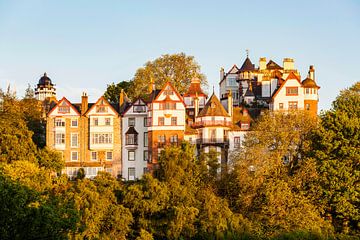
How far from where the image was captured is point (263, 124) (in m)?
53.6

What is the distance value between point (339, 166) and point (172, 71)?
3529cm

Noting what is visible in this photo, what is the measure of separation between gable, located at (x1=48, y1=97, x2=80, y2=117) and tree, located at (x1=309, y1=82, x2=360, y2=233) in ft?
90.4

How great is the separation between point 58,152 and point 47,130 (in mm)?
4467

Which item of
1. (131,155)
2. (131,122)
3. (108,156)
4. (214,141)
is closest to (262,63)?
(214,141)

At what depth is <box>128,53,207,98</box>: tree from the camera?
8219cm

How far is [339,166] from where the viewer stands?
51594 mm

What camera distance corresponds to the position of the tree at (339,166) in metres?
50.7

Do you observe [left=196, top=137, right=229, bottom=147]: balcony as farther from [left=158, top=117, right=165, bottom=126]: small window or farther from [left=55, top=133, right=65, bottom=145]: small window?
[left=55, top=133, right=65, bottom=145]: small window

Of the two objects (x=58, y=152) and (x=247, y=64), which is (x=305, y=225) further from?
(x=247, y=64)

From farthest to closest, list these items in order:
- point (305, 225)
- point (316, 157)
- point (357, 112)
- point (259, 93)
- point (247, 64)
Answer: point (247, 64)
point (259, 93)
point (357, 112)
point (316, 157)
point (305, 225)

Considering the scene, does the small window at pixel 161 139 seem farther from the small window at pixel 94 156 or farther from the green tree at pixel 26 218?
the green tree at pixel 26 218

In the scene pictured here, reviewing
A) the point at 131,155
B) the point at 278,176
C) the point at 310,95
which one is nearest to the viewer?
the point at 278,176

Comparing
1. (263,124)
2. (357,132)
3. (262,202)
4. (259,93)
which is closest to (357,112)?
(357,132)

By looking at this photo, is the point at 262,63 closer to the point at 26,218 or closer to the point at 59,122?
the point at 59,122
